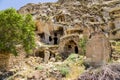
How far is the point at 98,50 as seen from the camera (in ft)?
67.7

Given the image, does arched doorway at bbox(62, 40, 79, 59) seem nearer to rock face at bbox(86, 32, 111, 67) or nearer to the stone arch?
the stone arch

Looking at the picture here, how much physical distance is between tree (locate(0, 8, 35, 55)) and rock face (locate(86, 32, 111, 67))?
10.4m

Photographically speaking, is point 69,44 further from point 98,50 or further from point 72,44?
point 98,50

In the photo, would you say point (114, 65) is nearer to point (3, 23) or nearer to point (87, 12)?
point (3, 23)

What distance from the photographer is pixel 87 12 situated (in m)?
51.7

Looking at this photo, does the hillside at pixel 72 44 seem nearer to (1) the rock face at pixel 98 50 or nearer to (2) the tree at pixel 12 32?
(1) the rock face at pixel 98 50

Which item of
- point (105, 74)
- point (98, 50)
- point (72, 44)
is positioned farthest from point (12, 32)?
point (105, 74)

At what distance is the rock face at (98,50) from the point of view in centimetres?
2023

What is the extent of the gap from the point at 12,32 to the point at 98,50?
11573mm

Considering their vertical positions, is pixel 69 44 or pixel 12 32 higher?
pixel 12 32

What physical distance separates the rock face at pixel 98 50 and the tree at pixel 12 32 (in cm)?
1040

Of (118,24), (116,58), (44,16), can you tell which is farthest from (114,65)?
(44,16)

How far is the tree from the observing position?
2942 centimetres

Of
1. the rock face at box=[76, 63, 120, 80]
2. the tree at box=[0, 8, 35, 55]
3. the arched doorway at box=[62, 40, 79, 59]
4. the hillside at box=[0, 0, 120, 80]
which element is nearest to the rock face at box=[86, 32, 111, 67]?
the hillside at box=[0, 0, 120, 80]
